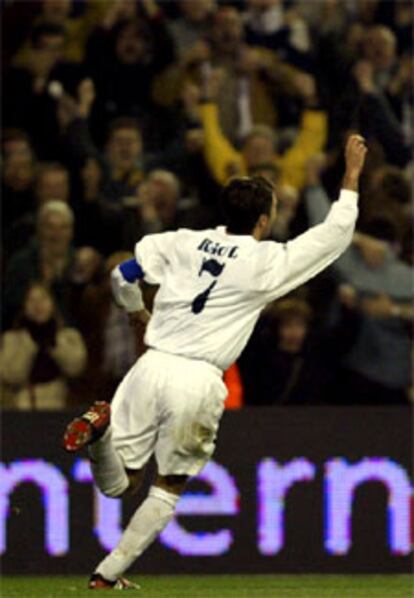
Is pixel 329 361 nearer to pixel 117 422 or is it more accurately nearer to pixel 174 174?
pixel 174 174

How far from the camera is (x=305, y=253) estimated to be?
26.9 feet

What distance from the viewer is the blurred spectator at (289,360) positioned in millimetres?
12094

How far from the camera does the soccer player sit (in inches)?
321

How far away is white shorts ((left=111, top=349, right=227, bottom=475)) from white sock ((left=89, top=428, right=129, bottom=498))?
4.2 inches

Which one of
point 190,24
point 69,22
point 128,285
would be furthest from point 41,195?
point 128,285

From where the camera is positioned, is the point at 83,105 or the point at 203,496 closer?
the point at 203,496

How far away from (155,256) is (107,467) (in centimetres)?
99

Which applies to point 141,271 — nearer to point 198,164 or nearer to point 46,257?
point 46,257

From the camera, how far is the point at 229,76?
13898 millimetres

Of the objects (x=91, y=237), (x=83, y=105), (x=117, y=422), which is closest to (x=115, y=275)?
(x=117, y=422)

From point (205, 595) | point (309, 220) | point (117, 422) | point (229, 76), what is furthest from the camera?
point (229, 76)

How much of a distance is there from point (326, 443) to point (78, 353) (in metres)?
1.74

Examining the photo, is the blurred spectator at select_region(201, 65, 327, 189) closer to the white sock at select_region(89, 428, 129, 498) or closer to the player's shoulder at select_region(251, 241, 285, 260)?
the player's shoulder at select_region(251, 241, 285, 260)

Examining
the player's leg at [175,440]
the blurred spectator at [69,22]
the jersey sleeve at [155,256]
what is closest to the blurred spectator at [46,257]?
the blurred spectator at [69,22]
